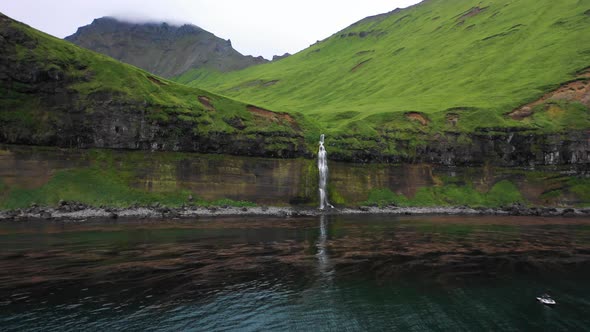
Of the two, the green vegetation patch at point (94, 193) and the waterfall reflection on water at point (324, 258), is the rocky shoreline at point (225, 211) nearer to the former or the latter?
the green vegetation patch at point (94, 193)

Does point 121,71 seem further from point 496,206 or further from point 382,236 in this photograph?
point 496,206

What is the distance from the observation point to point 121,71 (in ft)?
222

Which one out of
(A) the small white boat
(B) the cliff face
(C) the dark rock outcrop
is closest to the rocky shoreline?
(B) the cliff face

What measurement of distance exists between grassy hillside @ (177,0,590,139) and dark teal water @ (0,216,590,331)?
2023 inches

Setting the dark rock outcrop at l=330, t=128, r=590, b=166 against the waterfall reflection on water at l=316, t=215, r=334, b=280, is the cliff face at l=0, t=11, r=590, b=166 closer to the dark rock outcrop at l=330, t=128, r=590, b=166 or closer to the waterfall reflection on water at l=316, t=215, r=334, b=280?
the dark rock outcrop at l=330, t=128, r=590, b=166

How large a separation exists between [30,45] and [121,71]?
1412 centimetres

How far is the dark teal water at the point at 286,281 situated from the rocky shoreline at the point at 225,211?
11.9m

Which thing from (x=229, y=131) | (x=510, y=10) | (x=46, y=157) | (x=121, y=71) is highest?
(x=510, y=10)

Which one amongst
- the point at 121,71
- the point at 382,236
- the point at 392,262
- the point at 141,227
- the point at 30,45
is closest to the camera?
the point at 392,262

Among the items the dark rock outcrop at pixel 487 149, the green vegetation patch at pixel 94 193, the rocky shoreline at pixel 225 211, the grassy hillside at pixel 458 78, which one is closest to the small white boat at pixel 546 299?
the rocky shoreline at pixel 225 211

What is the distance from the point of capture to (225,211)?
5828cm

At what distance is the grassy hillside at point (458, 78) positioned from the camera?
87.7 meters

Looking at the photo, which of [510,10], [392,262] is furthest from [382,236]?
[510,10]

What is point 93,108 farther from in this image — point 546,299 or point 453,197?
point 453,197
